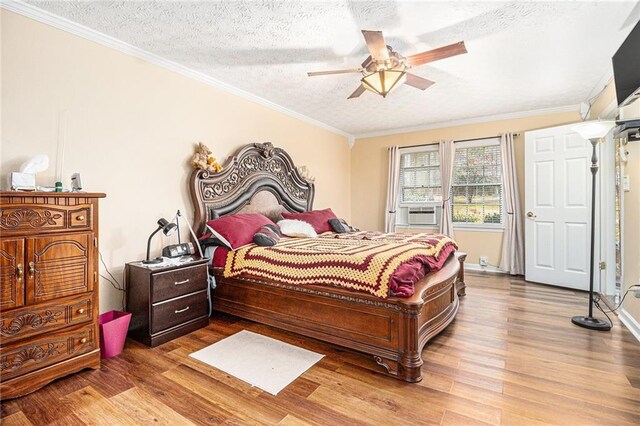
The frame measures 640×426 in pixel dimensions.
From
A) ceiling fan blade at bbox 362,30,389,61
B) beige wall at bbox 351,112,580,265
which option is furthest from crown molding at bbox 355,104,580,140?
ceiling fan blade at bbox 362,30,389,61

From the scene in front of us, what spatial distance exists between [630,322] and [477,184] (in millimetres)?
2885

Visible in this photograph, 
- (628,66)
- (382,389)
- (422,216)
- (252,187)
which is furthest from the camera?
(422,216)

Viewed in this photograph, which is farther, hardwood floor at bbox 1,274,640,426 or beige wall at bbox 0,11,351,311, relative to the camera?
beige wall at bbox 0,11,351,311

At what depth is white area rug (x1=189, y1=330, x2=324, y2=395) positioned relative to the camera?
1982 mm

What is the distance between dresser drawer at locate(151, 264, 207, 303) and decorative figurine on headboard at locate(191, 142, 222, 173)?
1121 mm

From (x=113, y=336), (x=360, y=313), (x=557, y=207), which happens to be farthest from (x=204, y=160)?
(x=557, y=207)

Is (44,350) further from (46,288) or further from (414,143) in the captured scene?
(414,143)

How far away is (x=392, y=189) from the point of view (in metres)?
5.84

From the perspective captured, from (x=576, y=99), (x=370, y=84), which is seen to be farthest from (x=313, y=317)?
(x=576, y=99)

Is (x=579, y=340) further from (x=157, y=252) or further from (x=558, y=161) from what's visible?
(x=157, y=252)

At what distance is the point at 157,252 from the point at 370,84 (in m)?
2.62

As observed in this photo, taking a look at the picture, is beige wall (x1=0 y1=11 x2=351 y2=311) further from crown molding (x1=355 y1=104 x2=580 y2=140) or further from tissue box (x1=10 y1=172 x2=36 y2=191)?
crown molding (x1=355 y1=104 x2=580 y2=140)

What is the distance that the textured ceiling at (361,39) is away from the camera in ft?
7.44

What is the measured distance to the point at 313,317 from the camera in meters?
2.44
